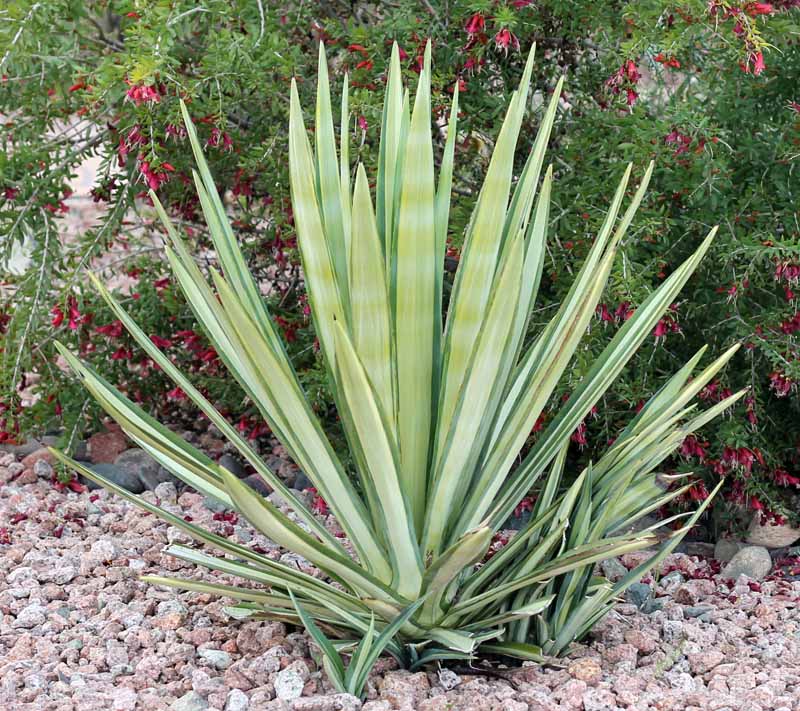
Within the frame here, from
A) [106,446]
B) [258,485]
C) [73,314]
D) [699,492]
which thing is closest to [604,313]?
[699,492]

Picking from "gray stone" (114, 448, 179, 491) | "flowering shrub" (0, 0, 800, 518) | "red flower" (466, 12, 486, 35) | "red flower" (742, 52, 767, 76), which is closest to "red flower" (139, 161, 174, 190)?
"flowering shrub" (0, 0, 800, 518)

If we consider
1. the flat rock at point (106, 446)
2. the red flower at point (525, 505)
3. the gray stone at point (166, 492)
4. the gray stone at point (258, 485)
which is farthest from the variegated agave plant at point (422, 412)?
the flat rock at point (106, 446)

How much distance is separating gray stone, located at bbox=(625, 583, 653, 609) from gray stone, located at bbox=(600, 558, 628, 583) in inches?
4.8

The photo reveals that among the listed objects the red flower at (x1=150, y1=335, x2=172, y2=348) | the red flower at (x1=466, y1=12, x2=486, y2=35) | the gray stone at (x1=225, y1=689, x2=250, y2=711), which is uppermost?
the red flower at (x1=466, y1=12, x2=486, y2=35)

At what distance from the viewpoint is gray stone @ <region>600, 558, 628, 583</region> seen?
2.68 m

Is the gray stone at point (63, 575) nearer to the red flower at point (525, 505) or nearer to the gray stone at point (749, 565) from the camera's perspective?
the red flower at point (525, 505)

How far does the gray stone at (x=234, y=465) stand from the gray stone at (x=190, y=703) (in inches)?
58.1

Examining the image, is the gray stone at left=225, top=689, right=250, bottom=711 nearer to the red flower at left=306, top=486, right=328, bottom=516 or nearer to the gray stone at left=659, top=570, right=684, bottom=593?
the red flower at left=306, top=486, right=328, bottom=516

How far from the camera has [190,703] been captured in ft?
6.28

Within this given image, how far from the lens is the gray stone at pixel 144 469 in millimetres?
3334

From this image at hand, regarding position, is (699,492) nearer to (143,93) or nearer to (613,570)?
(613,570)

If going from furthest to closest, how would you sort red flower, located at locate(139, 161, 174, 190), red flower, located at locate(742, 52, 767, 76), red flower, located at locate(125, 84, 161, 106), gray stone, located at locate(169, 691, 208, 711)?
red flower, located at locate(139, 161, 174, 190) → red flower, located at locate(125, 84, 161, 106) → red flower, located at locate(742, 52, 767, 76) → gray stone, located at locate(169, 691, 208, 711)

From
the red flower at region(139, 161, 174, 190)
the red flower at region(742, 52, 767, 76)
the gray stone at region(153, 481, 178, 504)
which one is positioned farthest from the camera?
the gray stone at region(153, 481, 178, 504)

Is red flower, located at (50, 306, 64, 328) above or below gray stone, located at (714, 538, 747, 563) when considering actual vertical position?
above
